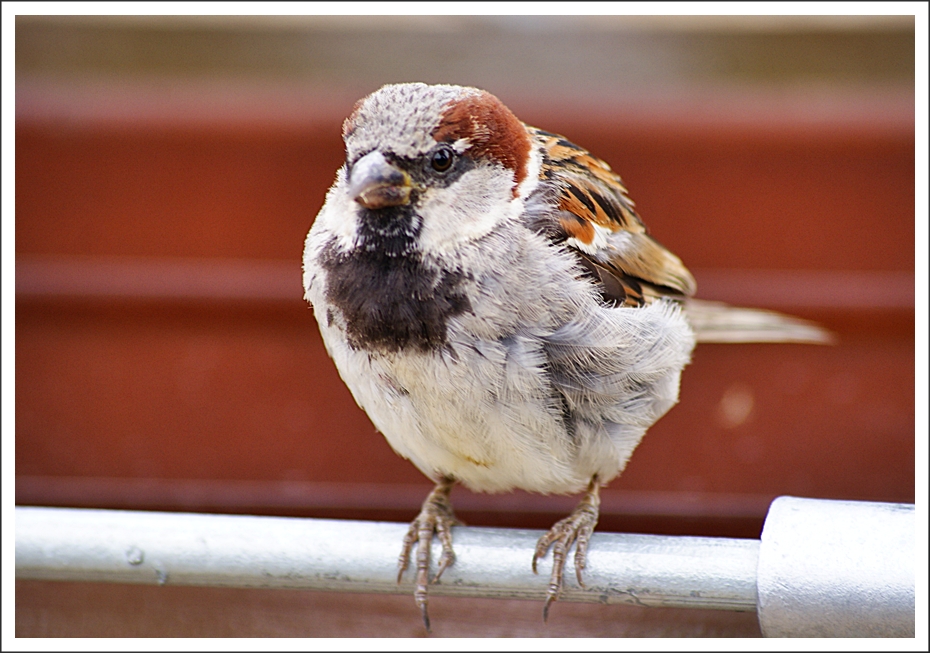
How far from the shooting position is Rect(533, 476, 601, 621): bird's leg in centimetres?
81

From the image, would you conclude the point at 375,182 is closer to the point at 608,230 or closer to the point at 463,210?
the point at 463,210

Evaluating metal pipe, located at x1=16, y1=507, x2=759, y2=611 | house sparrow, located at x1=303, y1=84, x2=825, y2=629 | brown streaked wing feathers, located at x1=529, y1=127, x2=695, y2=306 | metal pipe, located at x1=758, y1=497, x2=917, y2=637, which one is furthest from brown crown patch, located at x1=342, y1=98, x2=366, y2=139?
metal pipe, located at x1=758, y1=497, x2=917, y2=637

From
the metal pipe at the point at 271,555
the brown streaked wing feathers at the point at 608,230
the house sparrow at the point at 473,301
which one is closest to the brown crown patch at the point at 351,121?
the house sparrow at the point at 473,301

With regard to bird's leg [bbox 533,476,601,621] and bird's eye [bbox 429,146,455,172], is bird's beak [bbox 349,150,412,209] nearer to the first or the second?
bird's eye [bbox 429,146,455,172]

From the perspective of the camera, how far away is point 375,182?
2.37ft

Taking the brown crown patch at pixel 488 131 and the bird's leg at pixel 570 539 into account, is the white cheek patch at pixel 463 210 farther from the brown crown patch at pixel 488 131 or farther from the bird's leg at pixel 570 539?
the bird's leg at pixel 570 539

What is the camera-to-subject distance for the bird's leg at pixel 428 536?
0.83 m

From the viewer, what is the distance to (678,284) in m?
1.05

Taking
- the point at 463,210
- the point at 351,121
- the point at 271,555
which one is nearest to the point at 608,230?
the point at 463,210

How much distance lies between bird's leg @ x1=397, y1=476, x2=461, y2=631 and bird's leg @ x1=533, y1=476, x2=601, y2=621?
10cm

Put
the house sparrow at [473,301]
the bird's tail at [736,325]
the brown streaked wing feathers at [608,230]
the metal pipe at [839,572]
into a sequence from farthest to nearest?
1. the bird's tail at [736,325]
2. the brown streaked wing feathers at [608,230]
3. the house sparrow at [473,301]
4. the metal pipe at [839,572]

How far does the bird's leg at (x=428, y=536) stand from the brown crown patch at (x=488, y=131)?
35cm

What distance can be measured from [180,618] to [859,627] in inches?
31.2

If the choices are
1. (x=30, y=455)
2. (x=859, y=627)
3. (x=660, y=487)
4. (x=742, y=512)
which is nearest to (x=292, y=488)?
(x=30, y=455)
